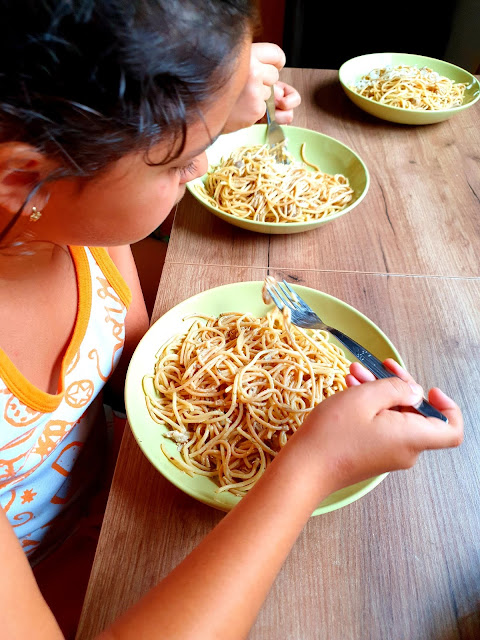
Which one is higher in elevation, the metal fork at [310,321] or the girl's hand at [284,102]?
the girl's hand at [284,102]

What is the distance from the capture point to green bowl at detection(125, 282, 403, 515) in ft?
2.12

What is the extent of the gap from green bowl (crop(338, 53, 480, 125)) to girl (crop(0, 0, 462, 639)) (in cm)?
90

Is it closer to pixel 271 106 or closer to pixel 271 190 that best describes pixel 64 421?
pixel 271 190

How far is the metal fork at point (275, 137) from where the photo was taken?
128cm

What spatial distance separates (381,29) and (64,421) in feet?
7.78

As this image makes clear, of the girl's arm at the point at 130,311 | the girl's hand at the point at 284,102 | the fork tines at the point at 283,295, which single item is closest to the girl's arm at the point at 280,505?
the fork tines at the point at 283,295

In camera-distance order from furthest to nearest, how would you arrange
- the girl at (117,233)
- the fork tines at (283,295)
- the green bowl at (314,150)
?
the green bowl at (314,150), the fork tines at (283,295), the girl at (117,233)

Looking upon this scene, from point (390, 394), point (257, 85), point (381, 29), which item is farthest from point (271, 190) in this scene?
point (381, 29)

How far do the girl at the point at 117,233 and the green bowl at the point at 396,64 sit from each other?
0.90 metres

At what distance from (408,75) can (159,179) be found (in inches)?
52.0

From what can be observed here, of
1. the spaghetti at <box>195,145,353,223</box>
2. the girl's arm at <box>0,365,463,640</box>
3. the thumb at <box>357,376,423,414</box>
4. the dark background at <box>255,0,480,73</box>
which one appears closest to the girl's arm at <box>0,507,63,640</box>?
the girl's arm at <box>0,365,463,640</box>

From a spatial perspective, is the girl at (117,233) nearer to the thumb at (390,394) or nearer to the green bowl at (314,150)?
the thumb at (390,394)

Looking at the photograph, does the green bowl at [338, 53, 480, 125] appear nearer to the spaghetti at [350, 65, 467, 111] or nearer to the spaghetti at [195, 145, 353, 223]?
the spaghetti at [350, 65, 467, 111]

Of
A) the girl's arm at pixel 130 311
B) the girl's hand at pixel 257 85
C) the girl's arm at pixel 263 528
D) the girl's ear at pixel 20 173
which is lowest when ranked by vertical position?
the girl's arm at pixel 130 311
